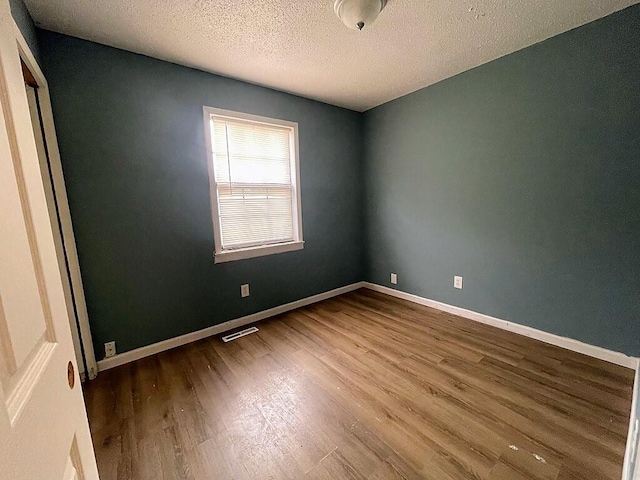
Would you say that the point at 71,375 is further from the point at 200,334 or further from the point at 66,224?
the point at 200,334

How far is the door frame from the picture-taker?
1683mm

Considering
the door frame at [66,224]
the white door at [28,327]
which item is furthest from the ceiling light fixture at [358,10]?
the door frame at [66,224]

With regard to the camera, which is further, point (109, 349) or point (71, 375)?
point (109, 349)

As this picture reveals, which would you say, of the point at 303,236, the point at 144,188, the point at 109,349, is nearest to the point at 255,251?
the point at 303,236

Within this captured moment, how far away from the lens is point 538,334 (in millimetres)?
2268

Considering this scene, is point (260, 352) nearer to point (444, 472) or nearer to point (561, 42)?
point (444, 472)

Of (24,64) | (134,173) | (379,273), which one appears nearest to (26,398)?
(24,64)

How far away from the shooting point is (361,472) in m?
1.20

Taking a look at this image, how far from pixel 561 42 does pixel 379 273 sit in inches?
108

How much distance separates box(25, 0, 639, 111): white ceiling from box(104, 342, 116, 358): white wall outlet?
2239mm

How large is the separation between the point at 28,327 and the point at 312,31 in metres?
2.18

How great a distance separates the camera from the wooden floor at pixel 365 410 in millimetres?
1239

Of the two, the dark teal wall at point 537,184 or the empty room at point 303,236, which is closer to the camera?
the empty room at point 303,236

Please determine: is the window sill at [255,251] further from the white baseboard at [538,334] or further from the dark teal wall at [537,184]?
the white baseboard at [538,334]
